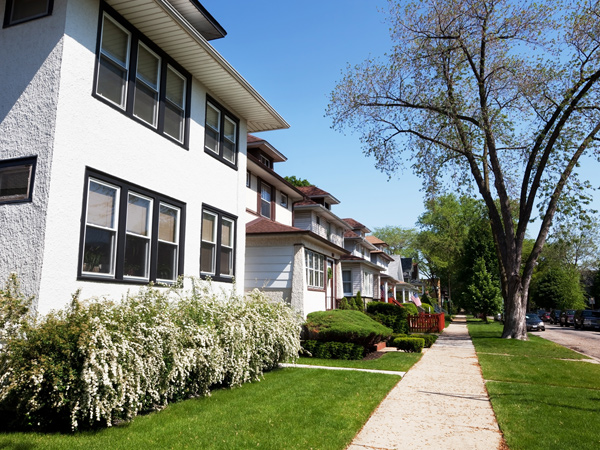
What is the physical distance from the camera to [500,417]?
6.95 m

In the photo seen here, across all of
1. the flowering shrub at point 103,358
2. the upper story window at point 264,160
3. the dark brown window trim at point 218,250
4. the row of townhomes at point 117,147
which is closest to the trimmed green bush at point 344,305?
the upper story window at point 264,160

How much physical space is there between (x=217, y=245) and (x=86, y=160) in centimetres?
460

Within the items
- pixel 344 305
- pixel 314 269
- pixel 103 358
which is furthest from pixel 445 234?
pixel 103 358

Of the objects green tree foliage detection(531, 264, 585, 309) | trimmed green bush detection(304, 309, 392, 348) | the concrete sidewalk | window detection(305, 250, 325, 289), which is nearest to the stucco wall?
the concrete sidewalk

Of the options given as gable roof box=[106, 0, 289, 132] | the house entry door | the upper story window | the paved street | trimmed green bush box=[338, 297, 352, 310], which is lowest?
the paved street

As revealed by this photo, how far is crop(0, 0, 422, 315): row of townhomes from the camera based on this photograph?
278 inches

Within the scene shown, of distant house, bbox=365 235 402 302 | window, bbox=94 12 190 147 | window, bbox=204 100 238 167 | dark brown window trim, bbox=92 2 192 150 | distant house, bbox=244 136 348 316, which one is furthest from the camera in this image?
distant house, bbox=365 235 402 302

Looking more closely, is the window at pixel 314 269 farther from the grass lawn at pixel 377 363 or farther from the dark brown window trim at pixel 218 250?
the dark brown window trim at pixel 218 250

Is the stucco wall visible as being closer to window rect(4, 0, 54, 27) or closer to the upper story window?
window rect(4, 0, 54, 27)

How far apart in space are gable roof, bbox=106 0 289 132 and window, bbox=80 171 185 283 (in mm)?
3356

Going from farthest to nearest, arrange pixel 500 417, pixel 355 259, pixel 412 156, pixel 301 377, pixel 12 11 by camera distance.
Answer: pixel 355 259
pixel 412 156
pixel 301 377
pixel 12 11
pixel 500 417

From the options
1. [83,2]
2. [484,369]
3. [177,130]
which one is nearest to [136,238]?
[177,130]

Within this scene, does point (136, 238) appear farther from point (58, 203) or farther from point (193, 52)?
point (193, 52)

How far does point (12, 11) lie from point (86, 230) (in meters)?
4.36
